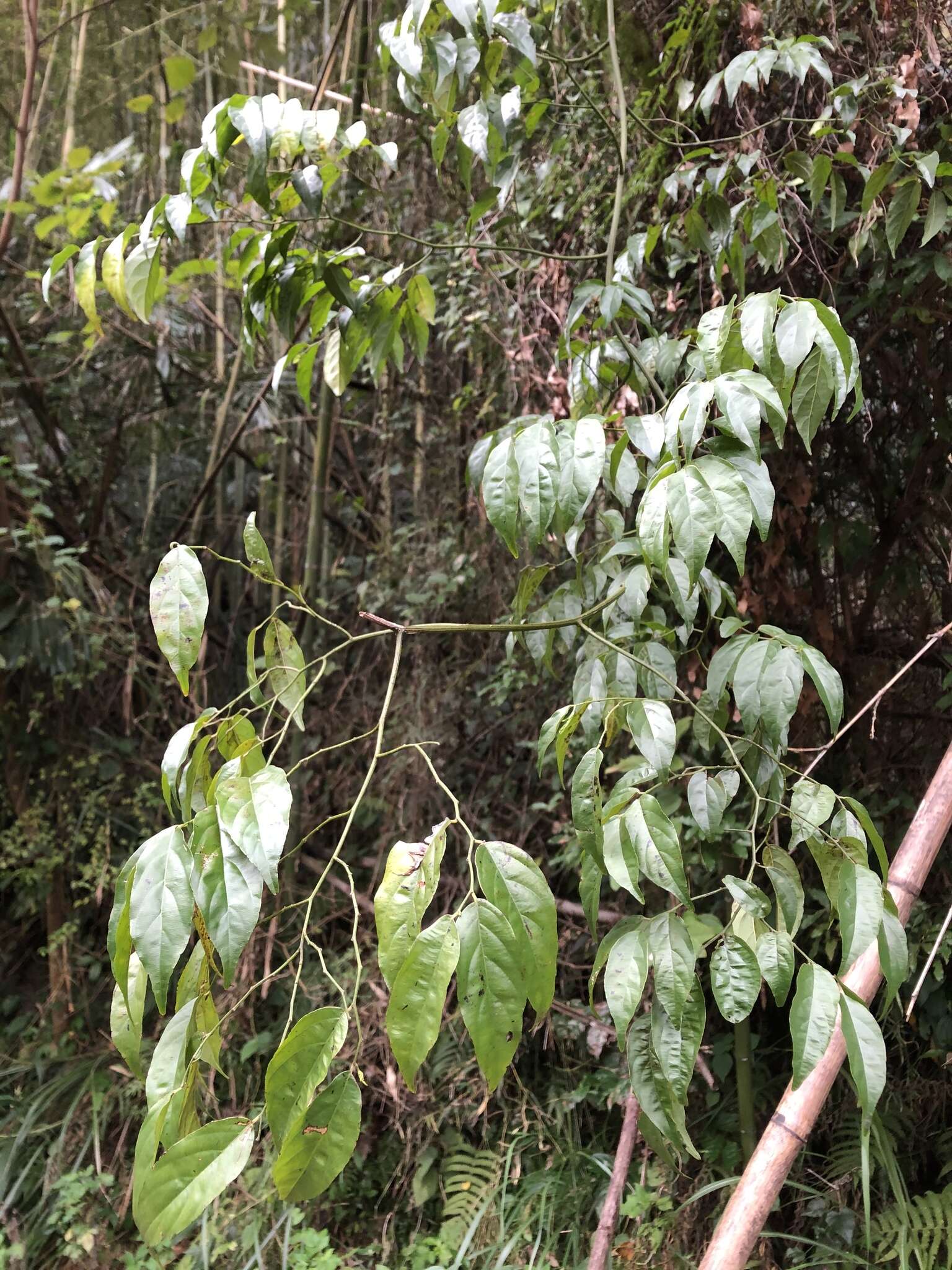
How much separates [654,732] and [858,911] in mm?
186

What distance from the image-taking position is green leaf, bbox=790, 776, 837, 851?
63 cm

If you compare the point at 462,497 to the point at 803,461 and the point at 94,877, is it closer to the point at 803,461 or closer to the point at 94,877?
the point at 803,461

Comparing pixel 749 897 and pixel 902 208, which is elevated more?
pixel 902 208

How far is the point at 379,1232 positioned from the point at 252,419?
2.14m

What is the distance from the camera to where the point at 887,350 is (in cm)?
151

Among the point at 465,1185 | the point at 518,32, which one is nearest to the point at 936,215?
the point at 518,32

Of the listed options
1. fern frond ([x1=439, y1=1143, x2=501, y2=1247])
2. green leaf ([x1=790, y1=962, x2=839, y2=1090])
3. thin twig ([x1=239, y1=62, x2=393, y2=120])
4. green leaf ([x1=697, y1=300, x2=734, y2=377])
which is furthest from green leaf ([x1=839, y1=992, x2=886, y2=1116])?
thin twig ([x1=239, y1=62, x2=393, y2=120])

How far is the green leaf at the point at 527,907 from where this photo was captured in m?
0.48

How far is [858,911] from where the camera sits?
1.88 ft

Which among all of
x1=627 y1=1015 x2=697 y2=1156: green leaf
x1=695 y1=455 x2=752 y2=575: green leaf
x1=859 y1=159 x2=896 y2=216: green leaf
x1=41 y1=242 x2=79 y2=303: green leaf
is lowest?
x1=627 y1=1015 x2=697 y2=1156: green leaf

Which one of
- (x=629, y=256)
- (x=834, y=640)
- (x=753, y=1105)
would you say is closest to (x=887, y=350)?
(x=834, y=640)

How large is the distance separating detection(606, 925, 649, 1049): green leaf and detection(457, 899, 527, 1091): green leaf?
0.10 meters

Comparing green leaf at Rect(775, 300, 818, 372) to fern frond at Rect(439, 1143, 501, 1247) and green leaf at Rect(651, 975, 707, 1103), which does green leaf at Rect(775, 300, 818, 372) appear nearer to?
green leaf at Rect(651, 975, 707, 1103)

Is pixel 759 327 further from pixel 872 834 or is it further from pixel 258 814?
pixel 258 814
